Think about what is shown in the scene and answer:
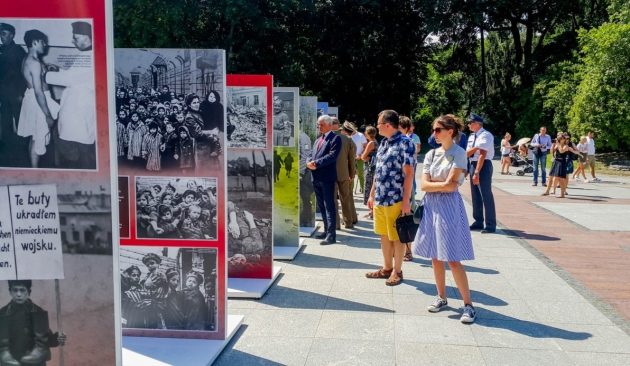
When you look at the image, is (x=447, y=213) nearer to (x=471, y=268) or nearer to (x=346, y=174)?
(x=471, y=268)

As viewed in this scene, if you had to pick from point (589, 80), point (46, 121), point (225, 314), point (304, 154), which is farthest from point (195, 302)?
point (589, 80)

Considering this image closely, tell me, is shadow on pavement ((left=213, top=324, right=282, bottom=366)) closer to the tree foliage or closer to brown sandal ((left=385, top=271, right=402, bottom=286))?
brown sandal ((left=385, top=271, right=402, bottom=286))

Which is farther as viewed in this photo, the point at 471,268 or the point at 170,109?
the point at 471,268

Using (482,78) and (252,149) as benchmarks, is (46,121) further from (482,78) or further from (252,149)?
(482,78)

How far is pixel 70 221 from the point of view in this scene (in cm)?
328

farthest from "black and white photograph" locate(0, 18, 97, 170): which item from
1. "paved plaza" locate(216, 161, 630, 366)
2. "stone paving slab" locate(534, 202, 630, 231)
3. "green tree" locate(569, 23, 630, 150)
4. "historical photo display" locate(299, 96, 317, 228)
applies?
"green tree" locate(569, 23, 630, 150)

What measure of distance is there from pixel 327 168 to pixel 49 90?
19.2 feet

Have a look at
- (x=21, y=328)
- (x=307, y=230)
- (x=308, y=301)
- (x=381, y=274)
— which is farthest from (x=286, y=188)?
(x=21, y=328)

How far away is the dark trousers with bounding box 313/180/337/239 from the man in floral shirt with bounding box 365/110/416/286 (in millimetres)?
2377

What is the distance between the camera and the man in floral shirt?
20.3 ft

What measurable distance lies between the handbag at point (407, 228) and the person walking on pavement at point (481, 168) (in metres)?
4.12

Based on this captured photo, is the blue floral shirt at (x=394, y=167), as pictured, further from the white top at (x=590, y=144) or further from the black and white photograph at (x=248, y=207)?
the white top at (x=590, y=144)

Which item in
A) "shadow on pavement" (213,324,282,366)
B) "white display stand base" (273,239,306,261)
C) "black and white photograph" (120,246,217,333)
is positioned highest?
"black and white photograph" (120,246,217,333)

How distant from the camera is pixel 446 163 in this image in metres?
5.38
